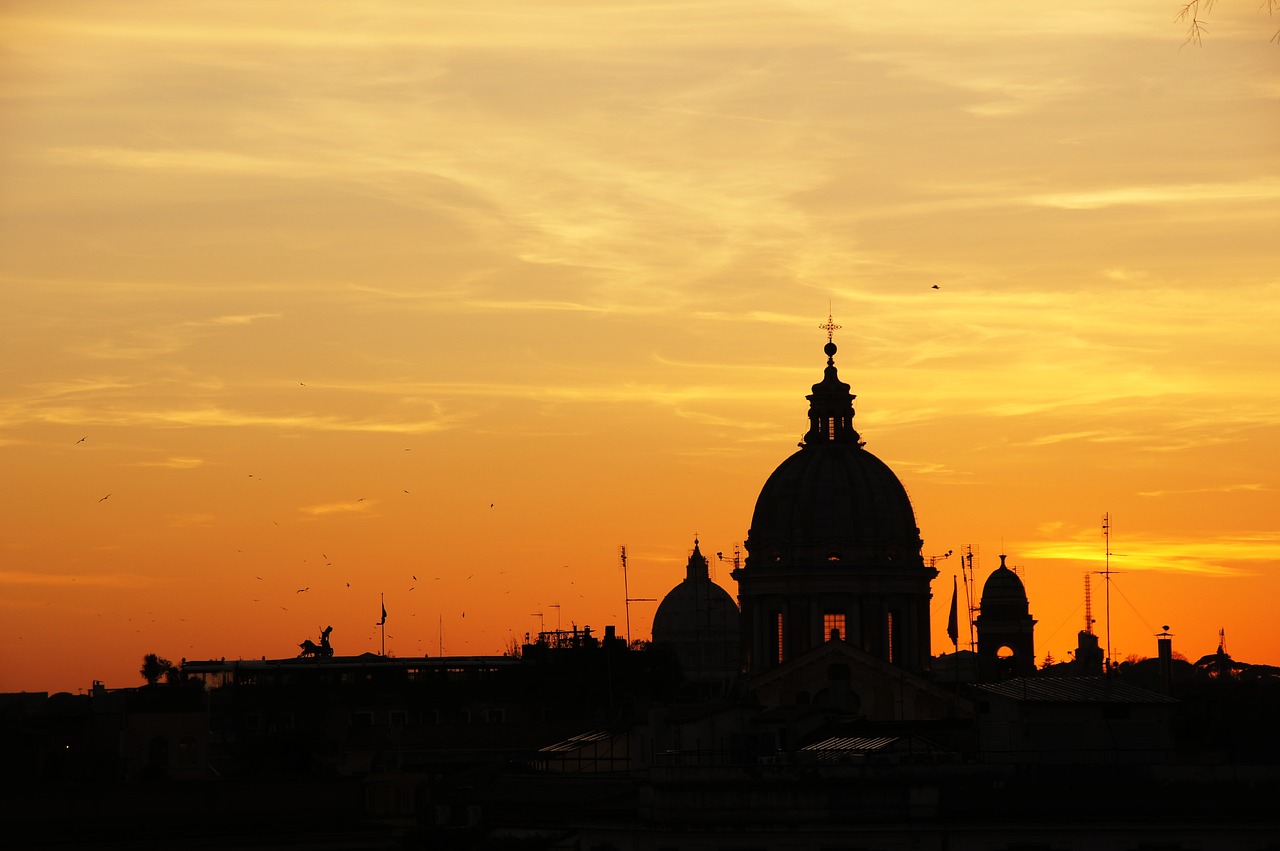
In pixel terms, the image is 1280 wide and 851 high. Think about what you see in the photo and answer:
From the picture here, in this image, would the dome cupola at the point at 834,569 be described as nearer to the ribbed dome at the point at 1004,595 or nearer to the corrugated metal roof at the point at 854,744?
the ribbed dome at the point at 1004,595

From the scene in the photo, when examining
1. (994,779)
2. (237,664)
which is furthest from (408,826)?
(237,664)

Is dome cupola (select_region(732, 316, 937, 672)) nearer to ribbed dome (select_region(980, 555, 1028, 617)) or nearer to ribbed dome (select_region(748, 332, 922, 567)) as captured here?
ribbed dome (select_region(748, 332, 922, 567))

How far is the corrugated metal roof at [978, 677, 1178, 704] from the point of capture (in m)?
77.6

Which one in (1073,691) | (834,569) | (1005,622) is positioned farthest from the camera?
(1005,622)

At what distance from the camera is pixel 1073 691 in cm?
7894

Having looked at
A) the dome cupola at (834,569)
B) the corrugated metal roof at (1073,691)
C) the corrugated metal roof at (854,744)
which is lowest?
the corrugated metal roof at (854,744)

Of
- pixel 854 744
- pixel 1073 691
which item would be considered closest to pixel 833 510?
pixel 854 744

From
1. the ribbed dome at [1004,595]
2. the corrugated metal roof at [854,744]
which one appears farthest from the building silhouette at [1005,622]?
the corrugated metal roof at [854,744]

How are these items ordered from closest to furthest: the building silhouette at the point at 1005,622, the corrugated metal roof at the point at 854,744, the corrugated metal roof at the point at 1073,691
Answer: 1. the corrugated metal roof at the point at 1073,691
2. the corrugated metal roof at the point at 854,744
3. the building silhouette at the point at 1005,622

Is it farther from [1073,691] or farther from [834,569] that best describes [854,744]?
[834,569]

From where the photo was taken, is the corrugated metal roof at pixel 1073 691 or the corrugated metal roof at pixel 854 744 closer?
the corrugated metal roof at pixel 1073 691

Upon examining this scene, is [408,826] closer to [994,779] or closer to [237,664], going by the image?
[994,779]

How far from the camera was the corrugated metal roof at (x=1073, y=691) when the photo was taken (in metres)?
77.6

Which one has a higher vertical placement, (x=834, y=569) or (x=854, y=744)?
(x=834, y=569)
